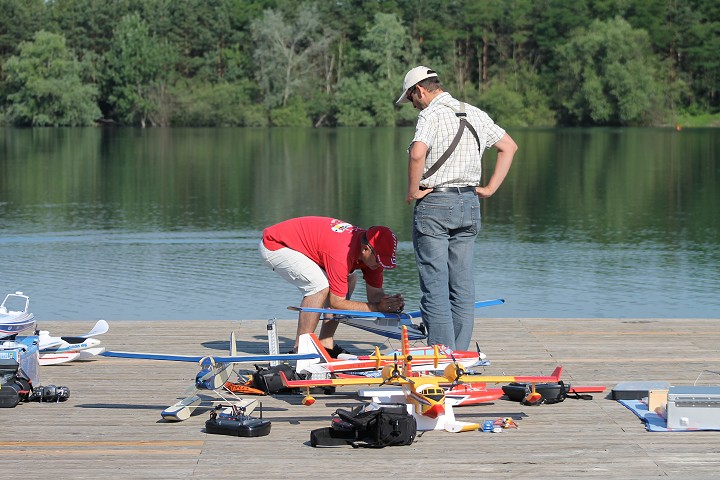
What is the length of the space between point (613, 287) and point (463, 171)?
858cm

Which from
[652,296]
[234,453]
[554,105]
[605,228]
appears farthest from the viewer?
[554,105]

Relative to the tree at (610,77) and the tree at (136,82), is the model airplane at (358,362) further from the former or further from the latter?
the tree at (136,82)

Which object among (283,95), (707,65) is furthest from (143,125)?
(707,65)

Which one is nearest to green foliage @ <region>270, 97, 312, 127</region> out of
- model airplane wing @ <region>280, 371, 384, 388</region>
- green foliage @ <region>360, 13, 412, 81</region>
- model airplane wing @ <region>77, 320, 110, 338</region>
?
green foliage @ <region>360, 13, 412, 81</region>

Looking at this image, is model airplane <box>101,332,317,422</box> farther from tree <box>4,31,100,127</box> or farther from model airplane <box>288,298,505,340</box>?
Result: tree <box>4,31,100,127</box>

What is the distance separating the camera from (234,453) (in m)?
5.32

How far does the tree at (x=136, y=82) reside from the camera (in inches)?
3383

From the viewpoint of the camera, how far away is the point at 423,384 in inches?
226

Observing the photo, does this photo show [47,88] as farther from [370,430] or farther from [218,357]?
[370,430]

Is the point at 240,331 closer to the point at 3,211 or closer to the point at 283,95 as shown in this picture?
the point at 3,211

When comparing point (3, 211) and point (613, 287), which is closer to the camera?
point (613, 287)

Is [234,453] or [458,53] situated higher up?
[458,53]

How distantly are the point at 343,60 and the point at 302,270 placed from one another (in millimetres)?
86066

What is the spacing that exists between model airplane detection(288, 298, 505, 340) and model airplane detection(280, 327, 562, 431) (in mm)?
673
